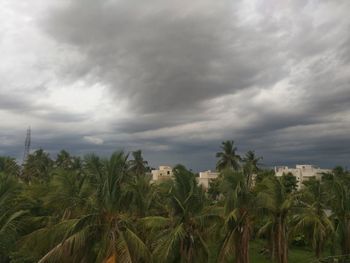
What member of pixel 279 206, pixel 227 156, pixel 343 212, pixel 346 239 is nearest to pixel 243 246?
pixel 279 206

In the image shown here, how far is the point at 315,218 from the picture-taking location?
30.5 m

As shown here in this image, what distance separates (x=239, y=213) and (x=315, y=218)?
32.4 feet

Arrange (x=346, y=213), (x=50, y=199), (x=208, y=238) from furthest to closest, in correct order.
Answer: (x=346, y=213) < (x=208, y=238) < (x=50, y=199)

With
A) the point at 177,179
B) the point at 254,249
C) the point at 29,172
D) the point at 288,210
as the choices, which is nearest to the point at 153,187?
the point at 177,179

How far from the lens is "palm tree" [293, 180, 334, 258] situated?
3102cm

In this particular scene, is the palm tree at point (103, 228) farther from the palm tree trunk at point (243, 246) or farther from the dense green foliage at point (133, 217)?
the palm tree trunk at point (243, 246)

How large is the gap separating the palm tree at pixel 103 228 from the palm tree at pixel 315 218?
16.1m

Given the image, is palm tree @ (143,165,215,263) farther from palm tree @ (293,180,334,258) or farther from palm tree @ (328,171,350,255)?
palm tree @ (293,180,334,258)

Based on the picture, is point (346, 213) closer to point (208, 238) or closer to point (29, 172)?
point (208, 238)

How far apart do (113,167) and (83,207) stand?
3.89m

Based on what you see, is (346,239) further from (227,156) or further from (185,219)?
(227,156)

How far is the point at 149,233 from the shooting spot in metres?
24.2

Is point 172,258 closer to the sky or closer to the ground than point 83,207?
closer to the ground

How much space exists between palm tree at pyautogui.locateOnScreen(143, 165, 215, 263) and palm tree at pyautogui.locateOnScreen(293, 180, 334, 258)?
1147 centimetres
